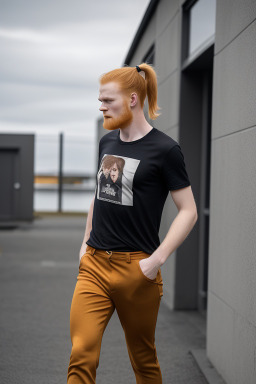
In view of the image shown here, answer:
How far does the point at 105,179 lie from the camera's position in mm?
2836

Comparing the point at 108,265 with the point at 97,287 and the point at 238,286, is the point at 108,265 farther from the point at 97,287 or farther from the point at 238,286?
the point at 238,286

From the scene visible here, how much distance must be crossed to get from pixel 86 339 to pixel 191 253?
3918 millimetres

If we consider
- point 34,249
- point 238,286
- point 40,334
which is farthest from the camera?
point 34,249

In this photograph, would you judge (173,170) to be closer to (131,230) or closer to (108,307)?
(131,230)

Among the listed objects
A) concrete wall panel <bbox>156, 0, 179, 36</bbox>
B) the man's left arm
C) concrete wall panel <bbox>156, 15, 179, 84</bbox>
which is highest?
concrete wall panel <bbox>156, 0, 179, 36</bbox>

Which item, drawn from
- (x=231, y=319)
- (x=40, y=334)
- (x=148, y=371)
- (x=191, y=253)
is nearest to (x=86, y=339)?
(x=148, y=371)

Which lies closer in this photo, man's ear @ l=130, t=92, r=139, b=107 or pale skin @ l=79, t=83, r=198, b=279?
pale skin @ l=79, t=83, r=198, b=279

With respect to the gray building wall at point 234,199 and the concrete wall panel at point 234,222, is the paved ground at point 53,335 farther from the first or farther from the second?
the concrete wall panel at point 234,222

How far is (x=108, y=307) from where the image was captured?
9.11ft

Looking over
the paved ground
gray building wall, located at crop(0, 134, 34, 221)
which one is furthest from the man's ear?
gray building wall, located at crop(0, 134, 34, 221)

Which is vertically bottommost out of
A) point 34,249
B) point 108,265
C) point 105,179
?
point 34,249

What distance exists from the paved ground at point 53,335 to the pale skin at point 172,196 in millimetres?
1893

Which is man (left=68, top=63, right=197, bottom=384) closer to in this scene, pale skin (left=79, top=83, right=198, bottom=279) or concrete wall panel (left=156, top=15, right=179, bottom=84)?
pale skin (left=79, top=83, right=198, bottom=279)

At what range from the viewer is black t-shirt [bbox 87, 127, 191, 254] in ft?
8.83
